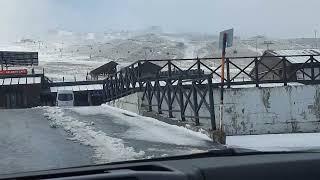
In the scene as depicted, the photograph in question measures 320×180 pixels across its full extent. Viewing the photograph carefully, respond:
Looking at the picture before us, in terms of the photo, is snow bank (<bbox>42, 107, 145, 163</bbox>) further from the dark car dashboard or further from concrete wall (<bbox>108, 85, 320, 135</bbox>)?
the dark car dashboard

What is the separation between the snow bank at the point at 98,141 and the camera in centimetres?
1145

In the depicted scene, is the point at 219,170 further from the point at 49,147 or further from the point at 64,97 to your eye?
the point at 64,97

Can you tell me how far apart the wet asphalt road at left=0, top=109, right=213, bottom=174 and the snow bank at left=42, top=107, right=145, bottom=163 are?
0.17 m

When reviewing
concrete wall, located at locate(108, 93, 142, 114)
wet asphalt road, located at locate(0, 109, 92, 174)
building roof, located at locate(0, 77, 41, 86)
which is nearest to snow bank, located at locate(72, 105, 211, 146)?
wet asphalt road, located at locate(0, 109, 92, 174)

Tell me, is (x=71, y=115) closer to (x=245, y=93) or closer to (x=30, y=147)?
(x=245, y=93)

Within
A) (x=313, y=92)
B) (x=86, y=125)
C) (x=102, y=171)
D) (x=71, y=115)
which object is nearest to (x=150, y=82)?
(x=71, y=115)

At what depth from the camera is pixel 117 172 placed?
2797 millimetres

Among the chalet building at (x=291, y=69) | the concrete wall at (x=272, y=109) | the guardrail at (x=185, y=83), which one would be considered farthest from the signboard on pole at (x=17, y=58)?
the concrete wall at (x=272, y=109)

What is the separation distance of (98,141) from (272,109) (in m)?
8.23

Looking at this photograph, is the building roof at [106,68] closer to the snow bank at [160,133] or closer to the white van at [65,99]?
the white van at [65,99]

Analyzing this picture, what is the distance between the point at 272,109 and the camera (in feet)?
65.6

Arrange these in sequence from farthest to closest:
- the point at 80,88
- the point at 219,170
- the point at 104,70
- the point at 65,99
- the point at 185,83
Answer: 1. the point at 104,70
2. the point at 80,88
3. the point at 65,99
4. the point at 185,83
5. the point at 219,170

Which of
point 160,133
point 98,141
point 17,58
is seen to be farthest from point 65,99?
point 17,58

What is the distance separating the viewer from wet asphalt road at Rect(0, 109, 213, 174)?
10652 mm
